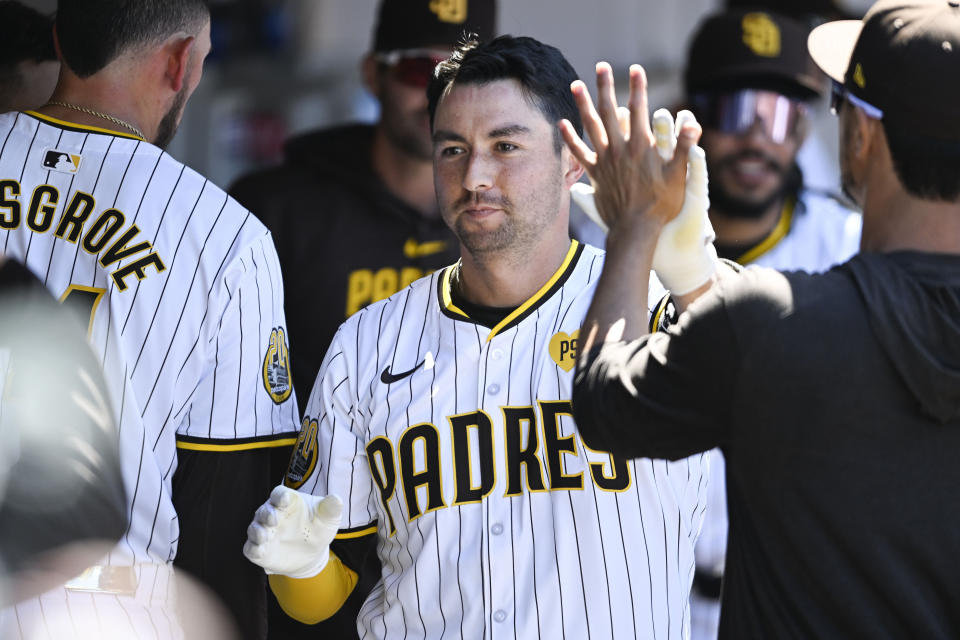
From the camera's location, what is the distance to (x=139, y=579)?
7.52 feet

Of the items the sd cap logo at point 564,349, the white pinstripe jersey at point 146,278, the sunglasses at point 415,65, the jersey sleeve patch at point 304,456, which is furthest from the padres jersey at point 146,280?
the sunglasses at point 415,65

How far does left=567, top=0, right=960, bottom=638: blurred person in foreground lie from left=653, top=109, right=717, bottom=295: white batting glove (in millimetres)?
76

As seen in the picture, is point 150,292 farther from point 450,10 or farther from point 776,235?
point 776,235

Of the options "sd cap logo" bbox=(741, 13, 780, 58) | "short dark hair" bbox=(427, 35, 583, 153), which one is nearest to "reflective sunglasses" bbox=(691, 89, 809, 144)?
"sd cap logo" bbox=(741, 13, 780, 58)

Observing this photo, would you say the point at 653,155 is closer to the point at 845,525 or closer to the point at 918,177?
the point at 918,177

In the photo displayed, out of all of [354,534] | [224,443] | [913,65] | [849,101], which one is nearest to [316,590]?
[354,534]

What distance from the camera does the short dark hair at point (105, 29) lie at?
235 centimetres

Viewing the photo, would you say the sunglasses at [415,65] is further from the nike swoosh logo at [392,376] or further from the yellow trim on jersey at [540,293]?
the nike swoosh logo at [392,376]

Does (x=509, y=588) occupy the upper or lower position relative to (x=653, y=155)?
lower

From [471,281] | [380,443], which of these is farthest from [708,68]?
[380,443]

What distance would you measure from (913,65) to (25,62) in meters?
2.13

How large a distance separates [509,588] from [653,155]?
86 centimetres

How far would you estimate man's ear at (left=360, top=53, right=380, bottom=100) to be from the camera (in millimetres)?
3752

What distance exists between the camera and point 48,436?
5.08 ft
